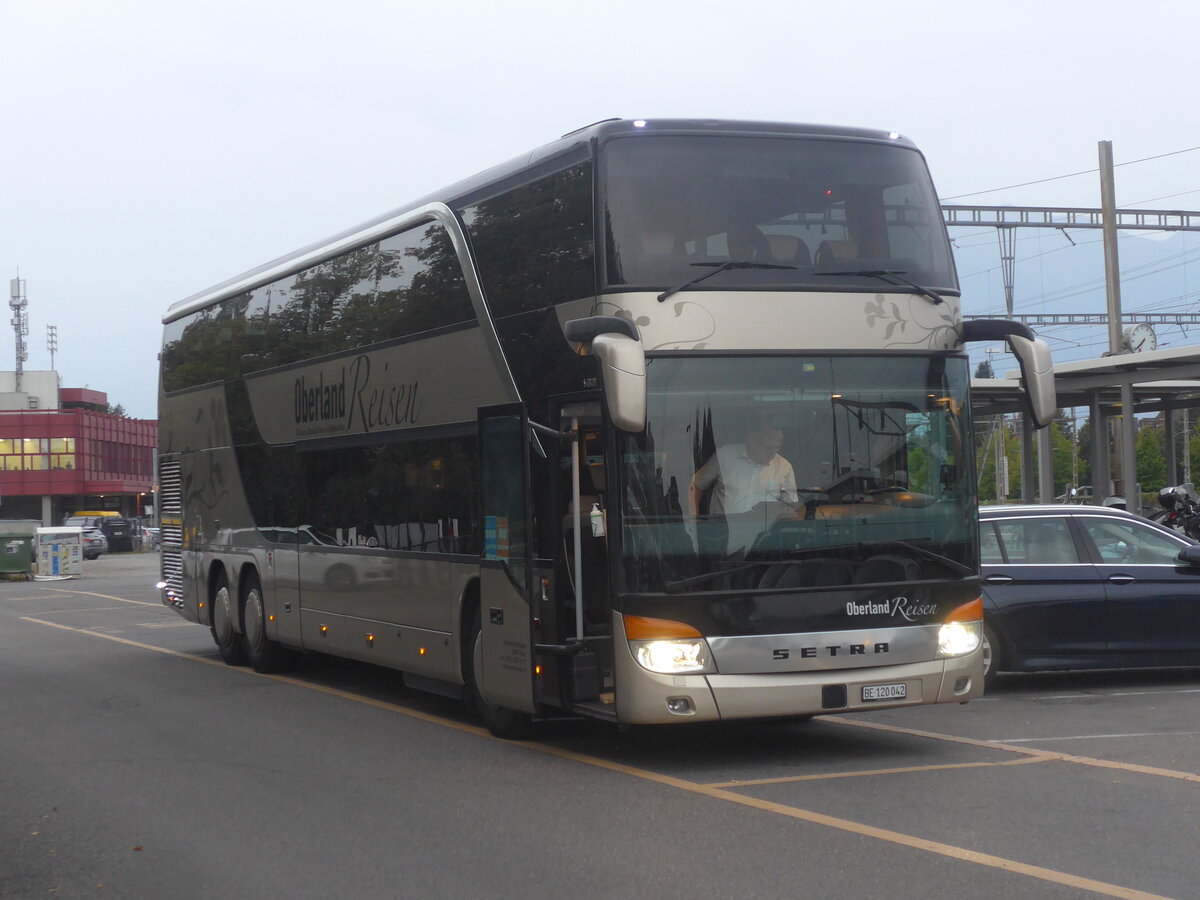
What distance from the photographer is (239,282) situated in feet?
54.7

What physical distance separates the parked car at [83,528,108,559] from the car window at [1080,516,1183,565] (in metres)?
51.3

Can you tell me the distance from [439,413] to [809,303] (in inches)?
133

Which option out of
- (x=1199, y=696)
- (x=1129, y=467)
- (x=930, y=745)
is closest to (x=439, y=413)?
(x=930, y=745)

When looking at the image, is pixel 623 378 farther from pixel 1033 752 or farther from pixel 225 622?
pixel 225 622

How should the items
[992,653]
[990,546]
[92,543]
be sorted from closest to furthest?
[992,653] → [990,546] → [92,543]

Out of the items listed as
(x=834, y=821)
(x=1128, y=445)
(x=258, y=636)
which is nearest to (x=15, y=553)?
(x=258, y=636)

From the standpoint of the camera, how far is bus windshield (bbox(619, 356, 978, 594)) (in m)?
8.83

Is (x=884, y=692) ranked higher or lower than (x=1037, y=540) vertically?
lower

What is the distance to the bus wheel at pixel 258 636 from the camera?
15914 millimetres

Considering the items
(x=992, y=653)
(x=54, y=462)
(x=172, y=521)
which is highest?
(x=54, y=462)

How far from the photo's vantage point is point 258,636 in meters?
16.0

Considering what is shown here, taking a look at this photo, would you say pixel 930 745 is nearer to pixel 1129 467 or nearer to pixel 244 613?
pixel 244 613

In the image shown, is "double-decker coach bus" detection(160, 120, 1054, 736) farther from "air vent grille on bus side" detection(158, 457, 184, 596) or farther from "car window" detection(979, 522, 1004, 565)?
"air vent grille on bus side" detection(158, 457, 184, 596)

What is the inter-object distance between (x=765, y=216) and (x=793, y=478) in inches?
64.8
